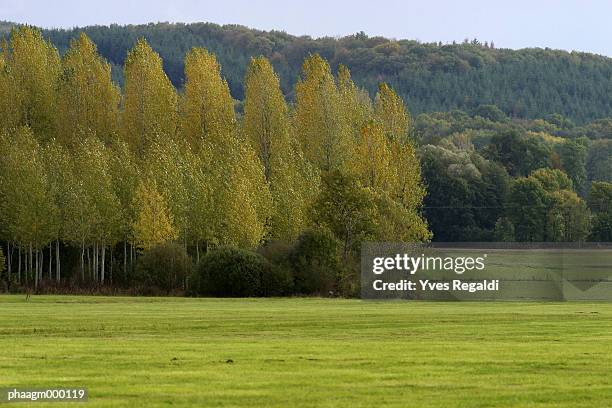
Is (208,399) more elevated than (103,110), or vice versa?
(103,110)

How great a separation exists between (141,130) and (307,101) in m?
12.4

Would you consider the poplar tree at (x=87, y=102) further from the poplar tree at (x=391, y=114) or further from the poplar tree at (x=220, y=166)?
the poplar tree at (x=391, y=114)

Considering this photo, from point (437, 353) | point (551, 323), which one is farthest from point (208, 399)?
point (551, 323)

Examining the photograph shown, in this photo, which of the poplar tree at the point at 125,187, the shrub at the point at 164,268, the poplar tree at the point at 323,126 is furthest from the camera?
the poplar tree at the point at 323,126

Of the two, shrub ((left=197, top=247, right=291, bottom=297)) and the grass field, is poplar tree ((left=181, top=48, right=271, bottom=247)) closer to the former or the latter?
shrub ((left=197, top=247, right=291, bottom=297))

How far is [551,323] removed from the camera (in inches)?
1299

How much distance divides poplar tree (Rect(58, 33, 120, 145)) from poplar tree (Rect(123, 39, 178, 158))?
4.06ft

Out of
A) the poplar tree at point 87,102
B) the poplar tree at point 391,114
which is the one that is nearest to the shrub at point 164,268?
the poplar tree at point 87,102

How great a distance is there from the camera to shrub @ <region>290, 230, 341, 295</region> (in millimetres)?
64562

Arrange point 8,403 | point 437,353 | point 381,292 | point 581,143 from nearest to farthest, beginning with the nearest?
point 8,403 < point 437,353 < point 381,292 < point 581,143

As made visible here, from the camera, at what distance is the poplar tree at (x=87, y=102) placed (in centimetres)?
8800

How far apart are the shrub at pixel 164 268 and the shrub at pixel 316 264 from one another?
8238mm

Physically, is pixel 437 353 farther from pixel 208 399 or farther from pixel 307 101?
pixel 307 101

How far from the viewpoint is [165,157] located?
79500 mm
